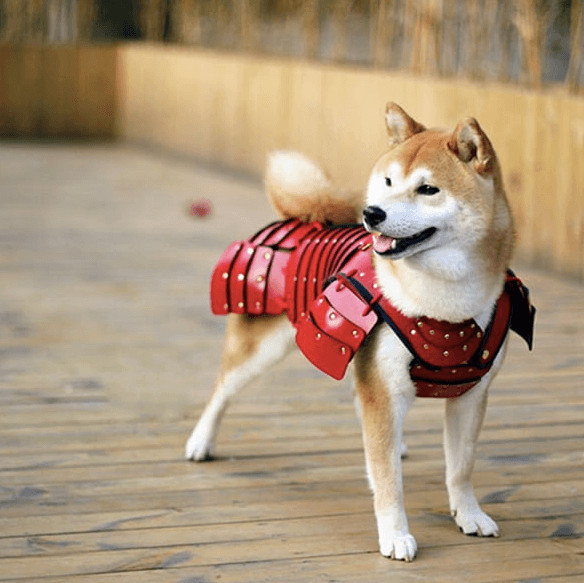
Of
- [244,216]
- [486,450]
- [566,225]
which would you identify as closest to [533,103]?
[566,225]

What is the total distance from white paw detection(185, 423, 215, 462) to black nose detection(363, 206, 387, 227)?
86cm

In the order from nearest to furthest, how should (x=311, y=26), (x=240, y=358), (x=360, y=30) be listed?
(x=240, y=358), (x=360, y=30), (x=311, y=26)

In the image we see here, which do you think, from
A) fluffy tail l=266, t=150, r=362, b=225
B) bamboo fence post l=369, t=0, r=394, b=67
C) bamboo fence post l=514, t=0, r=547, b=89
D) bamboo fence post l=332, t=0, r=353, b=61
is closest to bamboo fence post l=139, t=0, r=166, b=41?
bamboo fence post l=332, t=0, r=353, b=61

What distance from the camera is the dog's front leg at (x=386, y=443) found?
2.15 meters

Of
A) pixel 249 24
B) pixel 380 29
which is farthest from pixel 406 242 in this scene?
pixel 249 24

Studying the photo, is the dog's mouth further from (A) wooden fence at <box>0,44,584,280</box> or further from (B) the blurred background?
(B) the blurred background

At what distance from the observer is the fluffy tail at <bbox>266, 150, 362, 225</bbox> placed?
2588 mm

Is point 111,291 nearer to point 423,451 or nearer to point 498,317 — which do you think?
point 423,451

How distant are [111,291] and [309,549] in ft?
7.80

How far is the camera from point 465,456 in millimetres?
2283

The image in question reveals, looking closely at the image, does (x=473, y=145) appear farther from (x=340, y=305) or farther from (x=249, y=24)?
(x=249, y=24)

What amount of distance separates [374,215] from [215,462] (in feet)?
2.97

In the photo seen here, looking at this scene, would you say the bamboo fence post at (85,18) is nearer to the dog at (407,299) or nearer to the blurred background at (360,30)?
the blurred background at (360,30)

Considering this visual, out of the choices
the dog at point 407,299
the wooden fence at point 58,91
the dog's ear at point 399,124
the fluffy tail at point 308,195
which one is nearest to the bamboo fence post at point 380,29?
the wooden fence at point 58,91
